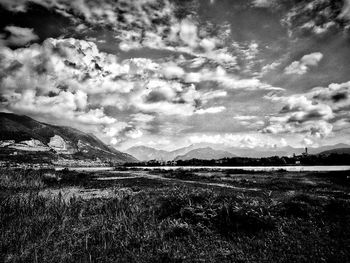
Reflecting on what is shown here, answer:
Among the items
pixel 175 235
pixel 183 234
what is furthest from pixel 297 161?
pixel 175 235

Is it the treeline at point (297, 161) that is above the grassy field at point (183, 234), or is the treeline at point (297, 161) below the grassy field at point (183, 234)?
above

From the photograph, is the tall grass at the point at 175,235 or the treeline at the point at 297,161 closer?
the tall grass at the point at 175,235

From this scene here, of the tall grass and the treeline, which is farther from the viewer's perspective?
the treeline

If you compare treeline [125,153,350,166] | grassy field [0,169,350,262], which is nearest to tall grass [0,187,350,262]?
grassy field [0,169,350,262]

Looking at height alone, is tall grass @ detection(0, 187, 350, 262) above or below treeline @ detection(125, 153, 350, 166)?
below

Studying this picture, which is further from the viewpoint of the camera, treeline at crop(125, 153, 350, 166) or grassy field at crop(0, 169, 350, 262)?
treeline at crop(125, 153, 350, 166)

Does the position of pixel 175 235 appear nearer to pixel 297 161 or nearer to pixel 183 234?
pixel 183 234

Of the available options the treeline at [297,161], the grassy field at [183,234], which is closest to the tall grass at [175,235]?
the grassy field at [183,234]

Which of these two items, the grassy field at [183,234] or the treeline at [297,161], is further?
the treeline at [297,161]

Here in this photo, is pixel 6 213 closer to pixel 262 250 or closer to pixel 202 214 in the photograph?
pixel 202 214

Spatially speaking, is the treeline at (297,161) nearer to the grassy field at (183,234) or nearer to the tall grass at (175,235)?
the grassy field at (183,234)

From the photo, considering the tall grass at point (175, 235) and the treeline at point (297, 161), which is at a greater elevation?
the treeline at point (297, 161)

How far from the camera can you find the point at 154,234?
727cm

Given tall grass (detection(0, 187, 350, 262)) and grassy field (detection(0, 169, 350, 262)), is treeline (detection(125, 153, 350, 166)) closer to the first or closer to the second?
grassy field (detection(0, 169, 350, 262))
